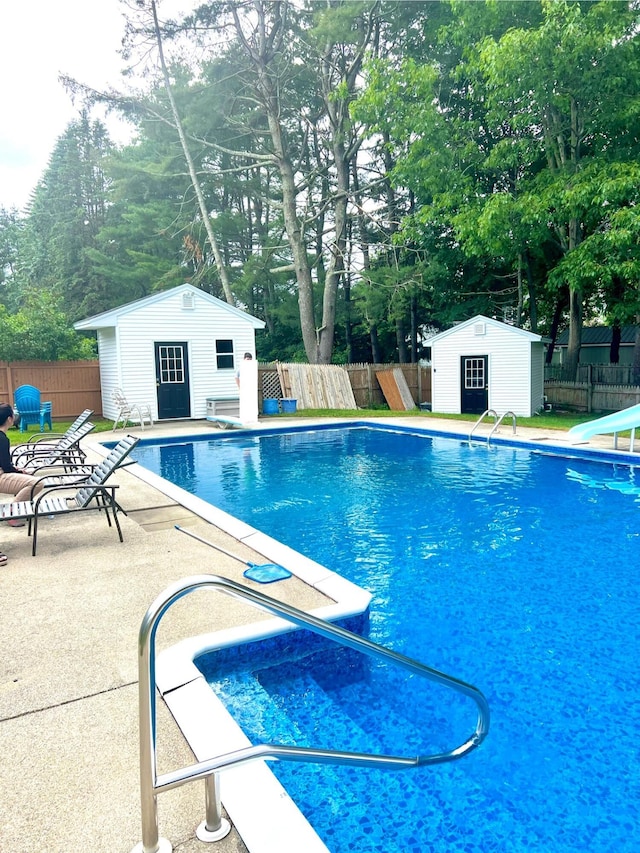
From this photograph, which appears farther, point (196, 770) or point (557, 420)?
point (557, 420)

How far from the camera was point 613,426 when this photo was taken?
10.7 metres

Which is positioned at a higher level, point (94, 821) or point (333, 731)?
point (94, 821)

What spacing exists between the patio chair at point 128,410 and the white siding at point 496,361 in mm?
8760

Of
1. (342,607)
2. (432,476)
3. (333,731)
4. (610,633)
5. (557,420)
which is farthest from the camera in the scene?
(557,420)

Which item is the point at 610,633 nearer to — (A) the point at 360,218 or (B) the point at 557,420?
(B) the point at 557,420

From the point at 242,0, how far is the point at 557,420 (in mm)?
18167

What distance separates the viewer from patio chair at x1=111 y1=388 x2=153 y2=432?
15.5 metres

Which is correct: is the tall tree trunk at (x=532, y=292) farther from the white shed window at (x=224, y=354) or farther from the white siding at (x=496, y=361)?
the white shed window at (x=224, y=354)

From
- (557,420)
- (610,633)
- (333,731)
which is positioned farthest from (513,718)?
(557,420)

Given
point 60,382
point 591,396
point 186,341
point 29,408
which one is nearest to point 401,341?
point 591,396

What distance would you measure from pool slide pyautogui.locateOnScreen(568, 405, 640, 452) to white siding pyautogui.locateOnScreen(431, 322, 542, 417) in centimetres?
518

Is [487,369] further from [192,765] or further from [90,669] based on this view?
[192,765]

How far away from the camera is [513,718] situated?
3.32 m

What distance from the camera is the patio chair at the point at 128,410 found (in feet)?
50.7
